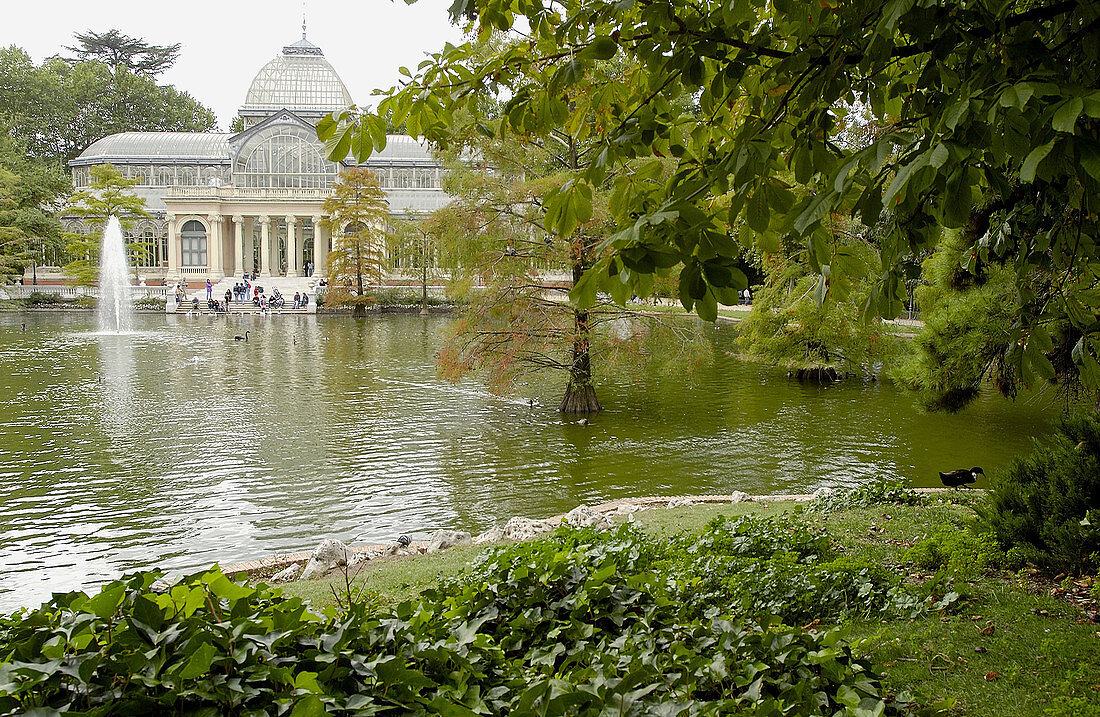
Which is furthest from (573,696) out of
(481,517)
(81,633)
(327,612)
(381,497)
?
(381,497)

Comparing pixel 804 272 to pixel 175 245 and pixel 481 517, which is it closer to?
pixel 481 517

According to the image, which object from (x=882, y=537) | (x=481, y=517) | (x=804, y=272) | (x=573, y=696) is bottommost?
(x=481, y=517)

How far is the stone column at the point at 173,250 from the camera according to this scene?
56406 mm

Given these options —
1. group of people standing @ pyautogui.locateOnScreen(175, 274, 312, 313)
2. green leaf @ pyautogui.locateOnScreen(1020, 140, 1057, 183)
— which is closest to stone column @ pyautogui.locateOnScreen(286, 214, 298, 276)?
group of people standing @ pyautogui.locateOnScreen(175, 274, 312, 313)

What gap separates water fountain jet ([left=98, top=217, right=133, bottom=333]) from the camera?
1605 inches

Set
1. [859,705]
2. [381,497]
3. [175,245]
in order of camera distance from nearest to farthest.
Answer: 1. [859,705]
2. [381,497]
3. [175,245]

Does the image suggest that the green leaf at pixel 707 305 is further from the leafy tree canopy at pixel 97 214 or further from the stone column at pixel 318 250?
the stone column at pixel 318 250

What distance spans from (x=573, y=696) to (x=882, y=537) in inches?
181

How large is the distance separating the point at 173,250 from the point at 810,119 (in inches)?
2383

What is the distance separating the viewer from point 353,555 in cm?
751

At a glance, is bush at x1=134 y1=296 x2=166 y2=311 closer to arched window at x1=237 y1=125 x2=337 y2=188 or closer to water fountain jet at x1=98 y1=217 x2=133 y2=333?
water fountain jet at x1=98 y1=217 x2=133 y2=333

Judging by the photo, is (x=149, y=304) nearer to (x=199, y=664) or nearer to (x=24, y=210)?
(x=24, y=210)

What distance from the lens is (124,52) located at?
248 feet

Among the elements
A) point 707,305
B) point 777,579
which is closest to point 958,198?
point 707,305
